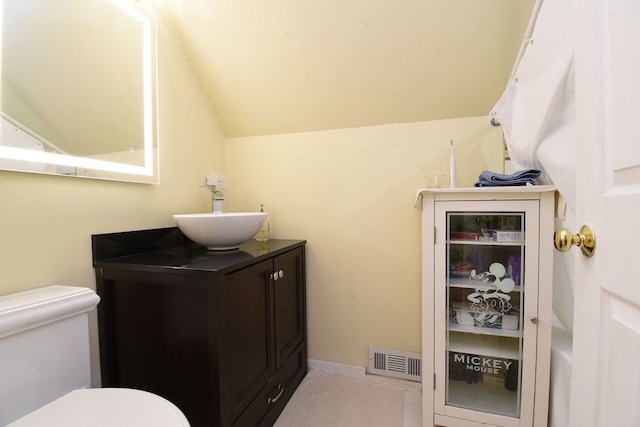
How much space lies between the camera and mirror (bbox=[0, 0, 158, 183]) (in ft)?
3.13

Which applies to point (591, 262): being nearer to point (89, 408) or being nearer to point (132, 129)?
point (89, 408)

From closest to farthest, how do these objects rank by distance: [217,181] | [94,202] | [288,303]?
[94,202], [288,303], [217,181]

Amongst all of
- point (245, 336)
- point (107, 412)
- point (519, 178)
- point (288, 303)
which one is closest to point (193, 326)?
point (245, 336)

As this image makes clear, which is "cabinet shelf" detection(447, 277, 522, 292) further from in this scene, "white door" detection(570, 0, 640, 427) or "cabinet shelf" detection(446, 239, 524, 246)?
"white door" detection(570, 0, 640, 427)

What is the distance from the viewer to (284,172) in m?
1.94

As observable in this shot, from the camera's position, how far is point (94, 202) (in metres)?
1.16

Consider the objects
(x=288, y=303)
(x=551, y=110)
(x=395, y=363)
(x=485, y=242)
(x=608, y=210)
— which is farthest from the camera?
(x=395, y=363)

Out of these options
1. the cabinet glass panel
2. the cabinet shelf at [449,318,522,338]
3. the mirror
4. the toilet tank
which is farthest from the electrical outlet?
the cabinet shelf at [449,318,522,338]

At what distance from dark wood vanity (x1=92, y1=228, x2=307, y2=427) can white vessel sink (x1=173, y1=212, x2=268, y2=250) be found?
71mm

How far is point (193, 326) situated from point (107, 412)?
33 cm

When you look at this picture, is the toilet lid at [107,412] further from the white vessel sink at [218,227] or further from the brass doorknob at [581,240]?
the brass doorknob at [581,240]

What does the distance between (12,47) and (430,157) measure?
6.22 ft

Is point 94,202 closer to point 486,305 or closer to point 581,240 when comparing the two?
point 581,240

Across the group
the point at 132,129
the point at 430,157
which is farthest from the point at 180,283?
the point at 430,157
